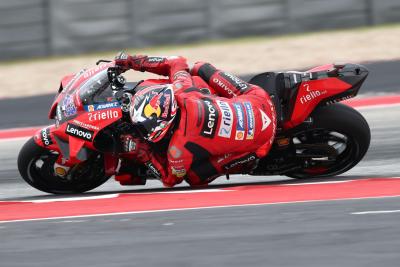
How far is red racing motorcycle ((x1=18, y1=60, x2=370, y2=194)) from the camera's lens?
7637 mm

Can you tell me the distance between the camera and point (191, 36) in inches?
617

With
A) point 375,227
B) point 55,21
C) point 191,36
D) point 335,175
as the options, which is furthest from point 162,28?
point 375,227

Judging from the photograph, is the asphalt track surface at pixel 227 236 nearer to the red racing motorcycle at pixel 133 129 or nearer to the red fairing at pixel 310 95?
the red racing motorcycle at pixel 133 129

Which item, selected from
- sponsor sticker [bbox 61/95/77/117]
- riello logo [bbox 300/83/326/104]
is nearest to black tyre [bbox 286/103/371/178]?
riello logo [bbox 300/83/326/104]

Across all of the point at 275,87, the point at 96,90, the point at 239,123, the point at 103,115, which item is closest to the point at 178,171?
the point at 239,123

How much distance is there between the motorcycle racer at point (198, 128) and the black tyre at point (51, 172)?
1.65 ft

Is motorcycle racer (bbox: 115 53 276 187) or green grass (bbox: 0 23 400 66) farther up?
motorcycle racer (bbox: 115 53 276 187)

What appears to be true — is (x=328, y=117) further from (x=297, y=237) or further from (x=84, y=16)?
(x=84, y=16)

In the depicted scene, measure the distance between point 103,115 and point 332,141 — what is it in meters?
1.91

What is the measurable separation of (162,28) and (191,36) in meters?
0.50

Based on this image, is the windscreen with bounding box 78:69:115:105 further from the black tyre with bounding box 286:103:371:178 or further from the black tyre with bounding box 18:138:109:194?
the black tyre with bounding box 286:103:371:178

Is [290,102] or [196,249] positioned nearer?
[196,249]

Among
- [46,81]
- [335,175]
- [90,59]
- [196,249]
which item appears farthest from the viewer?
[90,59]

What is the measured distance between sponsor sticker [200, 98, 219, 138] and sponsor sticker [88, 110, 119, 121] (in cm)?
71
